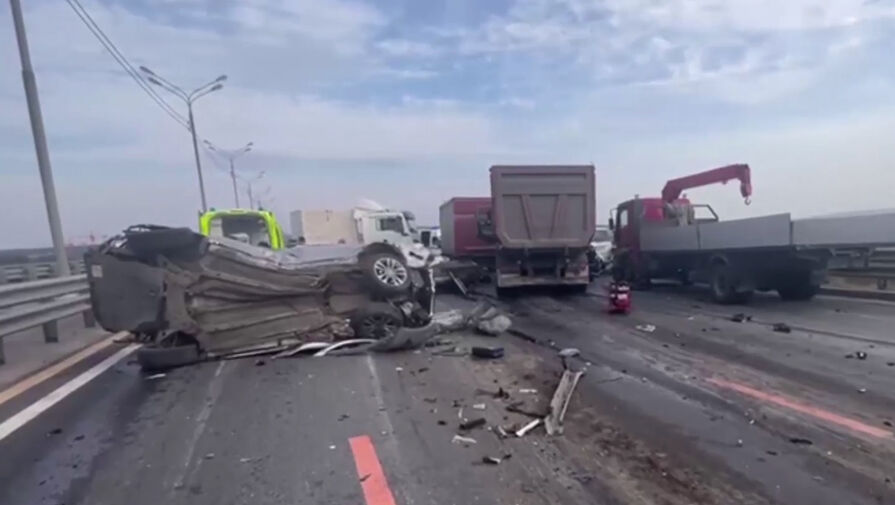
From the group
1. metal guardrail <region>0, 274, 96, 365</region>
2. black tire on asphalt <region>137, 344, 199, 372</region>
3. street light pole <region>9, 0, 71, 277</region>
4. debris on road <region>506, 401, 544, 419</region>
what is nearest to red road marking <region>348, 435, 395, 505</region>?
debris on road <region>506, 401, 544, 419</region>

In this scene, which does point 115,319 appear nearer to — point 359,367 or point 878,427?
point 359,367

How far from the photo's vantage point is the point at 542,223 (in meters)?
→ 15.5

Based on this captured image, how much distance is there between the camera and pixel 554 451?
Answer: 416cm

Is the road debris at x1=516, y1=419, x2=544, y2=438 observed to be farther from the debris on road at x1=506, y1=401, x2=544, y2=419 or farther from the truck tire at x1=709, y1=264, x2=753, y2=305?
the truck tire at x1=709, y1=264, x2=753, y2=305

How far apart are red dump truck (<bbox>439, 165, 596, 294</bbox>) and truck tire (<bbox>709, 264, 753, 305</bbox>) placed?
3.19 metres

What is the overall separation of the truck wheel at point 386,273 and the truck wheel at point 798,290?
8.70m

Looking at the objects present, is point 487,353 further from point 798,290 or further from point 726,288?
point 798,290

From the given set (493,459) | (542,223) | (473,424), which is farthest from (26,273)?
(493,459)

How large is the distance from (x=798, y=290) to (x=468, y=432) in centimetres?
1099

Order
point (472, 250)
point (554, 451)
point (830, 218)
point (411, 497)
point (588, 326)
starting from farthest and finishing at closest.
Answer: point (472, 250), point (830, 218), point (588, 326), point (554, 451), point (411, 497)

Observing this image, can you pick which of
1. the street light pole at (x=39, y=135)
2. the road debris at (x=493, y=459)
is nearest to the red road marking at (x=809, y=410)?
the road debris at (x=493, y=459)

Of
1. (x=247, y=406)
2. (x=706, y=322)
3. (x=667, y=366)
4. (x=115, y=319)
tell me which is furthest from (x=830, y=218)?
(x=115, y=319)

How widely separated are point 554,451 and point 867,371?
4.25 meters

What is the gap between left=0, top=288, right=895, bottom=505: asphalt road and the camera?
361cm
